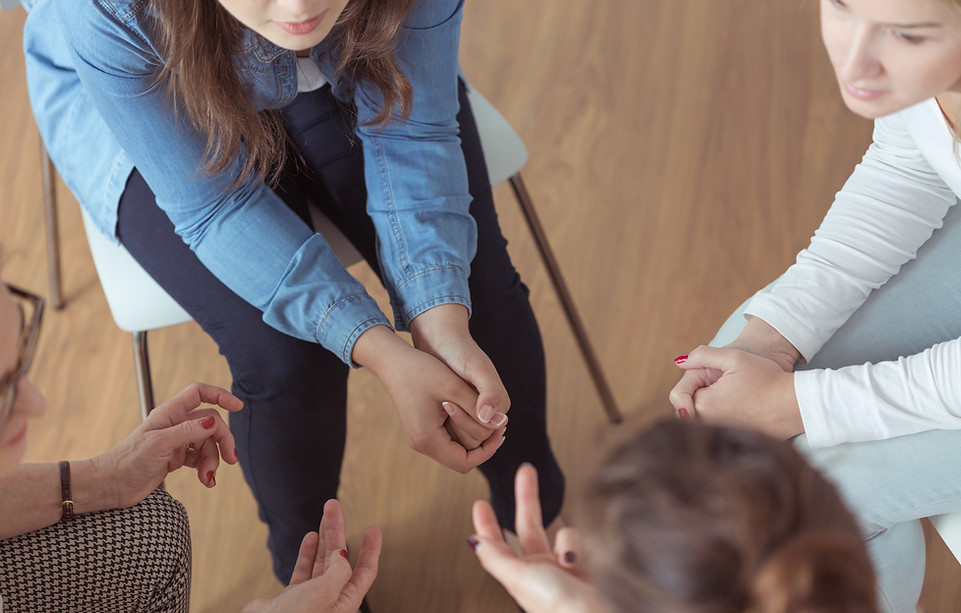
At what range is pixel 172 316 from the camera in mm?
1053

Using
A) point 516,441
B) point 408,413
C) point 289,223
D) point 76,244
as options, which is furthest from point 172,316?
point 76,244

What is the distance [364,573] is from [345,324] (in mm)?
267

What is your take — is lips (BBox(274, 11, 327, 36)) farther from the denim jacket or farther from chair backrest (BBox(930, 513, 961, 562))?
chair backrest (BBox(930, 513, 961, 562))

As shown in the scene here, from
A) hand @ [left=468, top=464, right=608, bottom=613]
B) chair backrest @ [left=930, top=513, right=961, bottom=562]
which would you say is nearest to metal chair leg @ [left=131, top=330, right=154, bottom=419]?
hand @ [left=468, top=464, right=608, bottom=613]

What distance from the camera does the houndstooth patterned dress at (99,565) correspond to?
82cm

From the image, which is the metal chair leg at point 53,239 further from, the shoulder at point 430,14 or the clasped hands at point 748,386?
the clasped hands at point 748,386

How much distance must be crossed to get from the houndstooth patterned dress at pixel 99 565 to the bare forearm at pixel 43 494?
10 mm

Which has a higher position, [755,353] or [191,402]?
[191,402]

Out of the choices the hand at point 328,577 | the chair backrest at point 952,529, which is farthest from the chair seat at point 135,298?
the chair backrest at point 952,529

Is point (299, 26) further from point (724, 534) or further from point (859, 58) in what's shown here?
point (724, 534)

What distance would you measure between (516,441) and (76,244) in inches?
41.2

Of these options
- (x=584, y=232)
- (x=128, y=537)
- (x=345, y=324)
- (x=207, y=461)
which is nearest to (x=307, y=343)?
(x=345, y=324)

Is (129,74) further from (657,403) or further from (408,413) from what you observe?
(657,403)

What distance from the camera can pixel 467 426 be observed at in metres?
0.97
